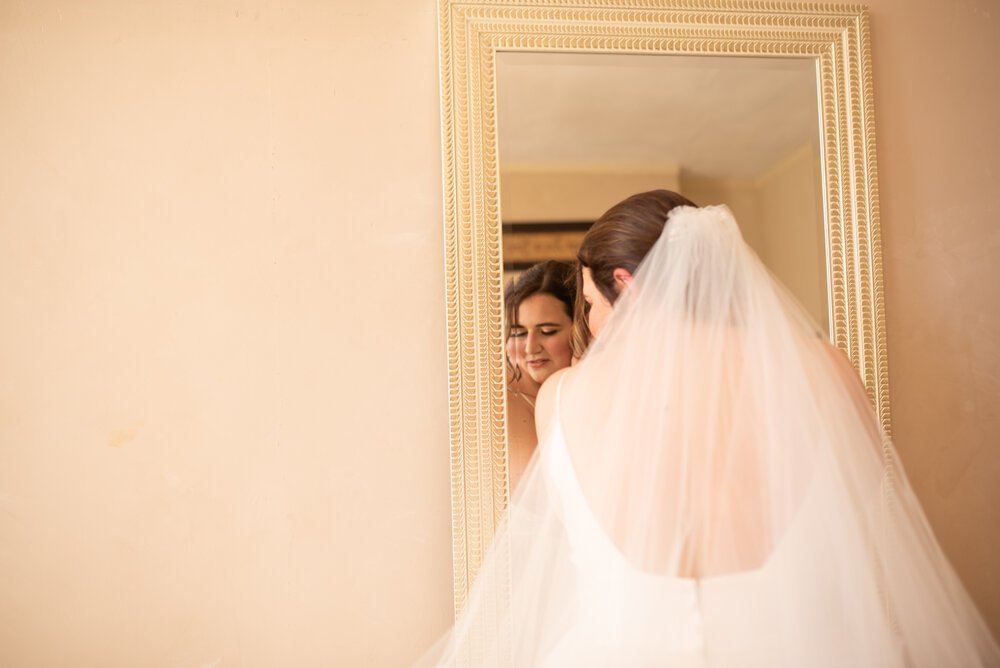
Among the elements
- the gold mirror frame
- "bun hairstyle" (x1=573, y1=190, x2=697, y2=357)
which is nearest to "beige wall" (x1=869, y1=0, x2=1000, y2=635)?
the gold mirror frame

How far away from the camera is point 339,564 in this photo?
1.79m

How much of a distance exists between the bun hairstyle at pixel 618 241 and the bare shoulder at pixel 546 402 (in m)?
0.11

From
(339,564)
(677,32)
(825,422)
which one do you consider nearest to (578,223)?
(677,32)

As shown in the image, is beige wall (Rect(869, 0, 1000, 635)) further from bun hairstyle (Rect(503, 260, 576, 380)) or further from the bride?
bun hairstyle (Rect(503, 260, 576, 380))

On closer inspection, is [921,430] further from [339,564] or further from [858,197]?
[339,564]

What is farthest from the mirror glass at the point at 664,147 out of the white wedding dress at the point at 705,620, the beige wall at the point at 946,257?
the white wedding dress at the point at 705,620

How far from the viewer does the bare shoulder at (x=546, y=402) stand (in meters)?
1.63

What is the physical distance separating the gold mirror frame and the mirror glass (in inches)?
1.3

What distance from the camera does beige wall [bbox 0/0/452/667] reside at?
5.68 feet

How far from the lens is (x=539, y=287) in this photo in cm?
178

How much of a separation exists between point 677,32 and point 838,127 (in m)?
0.48

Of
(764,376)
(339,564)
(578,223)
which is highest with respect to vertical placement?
(578,223)

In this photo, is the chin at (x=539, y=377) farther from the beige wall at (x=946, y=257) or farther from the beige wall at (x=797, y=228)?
the beige wall at (x=946, y=257)

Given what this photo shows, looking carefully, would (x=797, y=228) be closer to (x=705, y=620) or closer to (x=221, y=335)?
(x=705, y=620)
